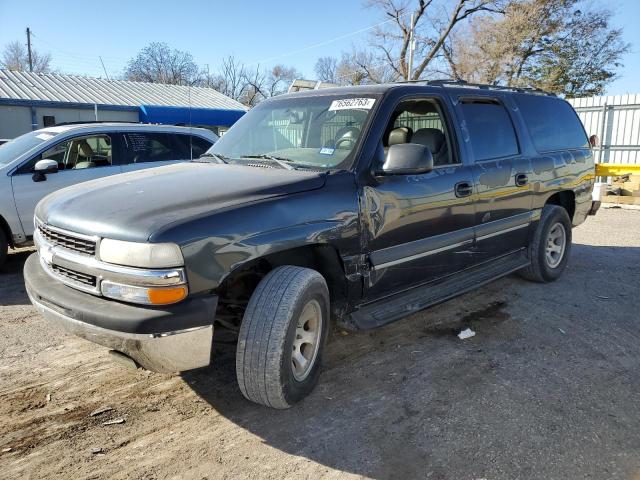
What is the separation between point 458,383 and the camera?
325 cm

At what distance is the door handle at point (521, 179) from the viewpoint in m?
4.58

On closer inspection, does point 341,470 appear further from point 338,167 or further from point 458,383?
point 338,167

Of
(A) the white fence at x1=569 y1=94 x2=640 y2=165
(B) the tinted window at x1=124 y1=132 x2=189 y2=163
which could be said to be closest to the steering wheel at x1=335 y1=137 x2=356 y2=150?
(B) the tinted window at x1=124 y1=132 x2=189 y2=163

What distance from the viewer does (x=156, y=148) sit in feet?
23.1

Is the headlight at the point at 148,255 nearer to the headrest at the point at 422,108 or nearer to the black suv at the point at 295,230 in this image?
the black suv at the point at 295,230

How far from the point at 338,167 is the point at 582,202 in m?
3.92

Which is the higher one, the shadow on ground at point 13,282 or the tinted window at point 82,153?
the tinted window at point 82,153

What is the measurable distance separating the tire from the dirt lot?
91cm

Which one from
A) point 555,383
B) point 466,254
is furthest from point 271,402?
point 466,254

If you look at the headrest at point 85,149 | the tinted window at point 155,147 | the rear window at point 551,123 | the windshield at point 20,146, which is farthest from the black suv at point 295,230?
the windshield at point 20,146

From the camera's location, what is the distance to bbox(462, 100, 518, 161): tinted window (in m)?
4.17

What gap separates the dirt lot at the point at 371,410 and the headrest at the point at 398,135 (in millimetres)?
1597

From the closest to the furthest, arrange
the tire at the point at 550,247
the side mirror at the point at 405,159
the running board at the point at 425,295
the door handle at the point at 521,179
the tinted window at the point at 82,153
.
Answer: the side mirror at the point at 405,159, the running board at the point at 425,295, the door handle at the point at 521,179, the tire at the point at 550,247, the tinted window at the point at 82,153

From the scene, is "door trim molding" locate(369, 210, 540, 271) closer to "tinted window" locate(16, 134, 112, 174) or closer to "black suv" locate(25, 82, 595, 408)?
"black suv" locate(25, 82, 595, 408)
